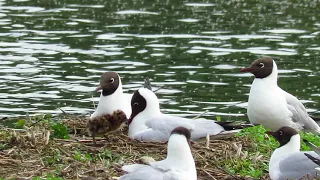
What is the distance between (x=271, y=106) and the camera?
45.7ft

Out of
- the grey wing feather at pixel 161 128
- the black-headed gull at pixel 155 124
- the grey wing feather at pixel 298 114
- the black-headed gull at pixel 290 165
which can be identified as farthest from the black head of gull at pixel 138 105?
the black-headed gull at pixel 290 165

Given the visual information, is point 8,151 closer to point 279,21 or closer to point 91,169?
point 91,169

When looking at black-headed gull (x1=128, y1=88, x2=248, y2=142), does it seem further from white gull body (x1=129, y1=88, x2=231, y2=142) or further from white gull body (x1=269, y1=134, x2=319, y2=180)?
white gull body (x1=269, y1=134, x2=319, y2=180)

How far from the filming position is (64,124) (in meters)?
13.2

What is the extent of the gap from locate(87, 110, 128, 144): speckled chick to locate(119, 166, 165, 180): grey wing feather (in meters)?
2.33

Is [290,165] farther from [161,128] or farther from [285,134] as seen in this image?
[161,128]

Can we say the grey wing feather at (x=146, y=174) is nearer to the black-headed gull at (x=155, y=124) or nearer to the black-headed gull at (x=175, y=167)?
the black-headed gull at (x=175, y=167)

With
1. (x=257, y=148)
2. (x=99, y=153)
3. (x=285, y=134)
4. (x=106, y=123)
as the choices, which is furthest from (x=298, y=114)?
(x=99, y=153)

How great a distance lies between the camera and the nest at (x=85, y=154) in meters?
10.6

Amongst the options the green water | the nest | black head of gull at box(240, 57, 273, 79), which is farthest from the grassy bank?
the green water

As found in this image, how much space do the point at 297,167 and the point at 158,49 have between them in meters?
11.5

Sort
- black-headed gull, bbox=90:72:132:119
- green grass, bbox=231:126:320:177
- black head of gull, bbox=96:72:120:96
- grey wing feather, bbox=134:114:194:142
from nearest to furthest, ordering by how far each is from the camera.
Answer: green grass, bbox=231:126:320:177 → grey wing feather, bbox=134:114:194:142 → black-headed gull, bbox=90:72:132:119 → black head of gull, bbox=96:72:120:96

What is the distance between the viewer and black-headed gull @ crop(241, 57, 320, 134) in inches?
548

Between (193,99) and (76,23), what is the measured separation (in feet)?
24.5
